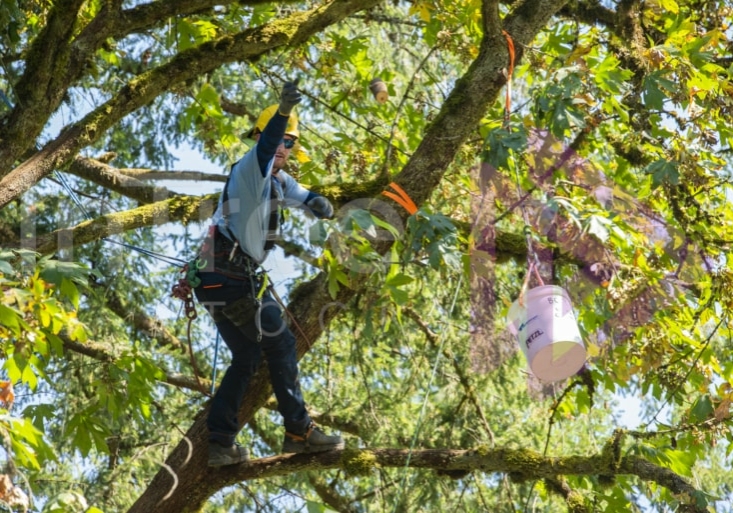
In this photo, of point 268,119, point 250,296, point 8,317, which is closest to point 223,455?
point 250,296

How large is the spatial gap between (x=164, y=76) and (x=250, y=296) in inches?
41.4

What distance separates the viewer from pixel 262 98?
802 centimetres

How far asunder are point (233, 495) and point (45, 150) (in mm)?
3959

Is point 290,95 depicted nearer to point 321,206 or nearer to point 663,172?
point 321,206

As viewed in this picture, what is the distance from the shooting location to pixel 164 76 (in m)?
4.64

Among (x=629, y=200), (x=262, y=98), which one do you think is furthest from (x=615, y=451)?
(x=262, y=98)

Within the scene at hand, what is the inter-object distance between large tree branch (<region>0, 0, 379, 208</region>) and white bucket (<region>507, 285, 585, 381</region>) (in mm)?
1741

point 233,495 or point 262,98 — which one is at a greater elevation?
point 262,98

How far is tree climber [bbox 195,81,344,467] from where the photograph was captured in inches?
171

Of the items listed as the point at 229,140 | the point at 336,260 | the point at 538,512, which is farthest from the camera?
the point at 538,512

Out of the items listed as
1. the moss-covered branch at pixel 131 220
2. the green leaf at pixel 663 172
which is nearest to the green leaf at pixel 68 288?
the moss-covered branch at pixel 131 220

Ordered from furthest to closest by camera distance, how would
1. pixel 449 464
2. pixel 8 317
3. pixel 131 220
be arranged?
pixel 131 220, pixel 449 464, pixel 8 317

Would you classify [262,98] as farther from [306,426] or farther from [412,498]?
[306,426]

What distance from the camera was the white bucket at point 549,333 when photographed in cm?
388
